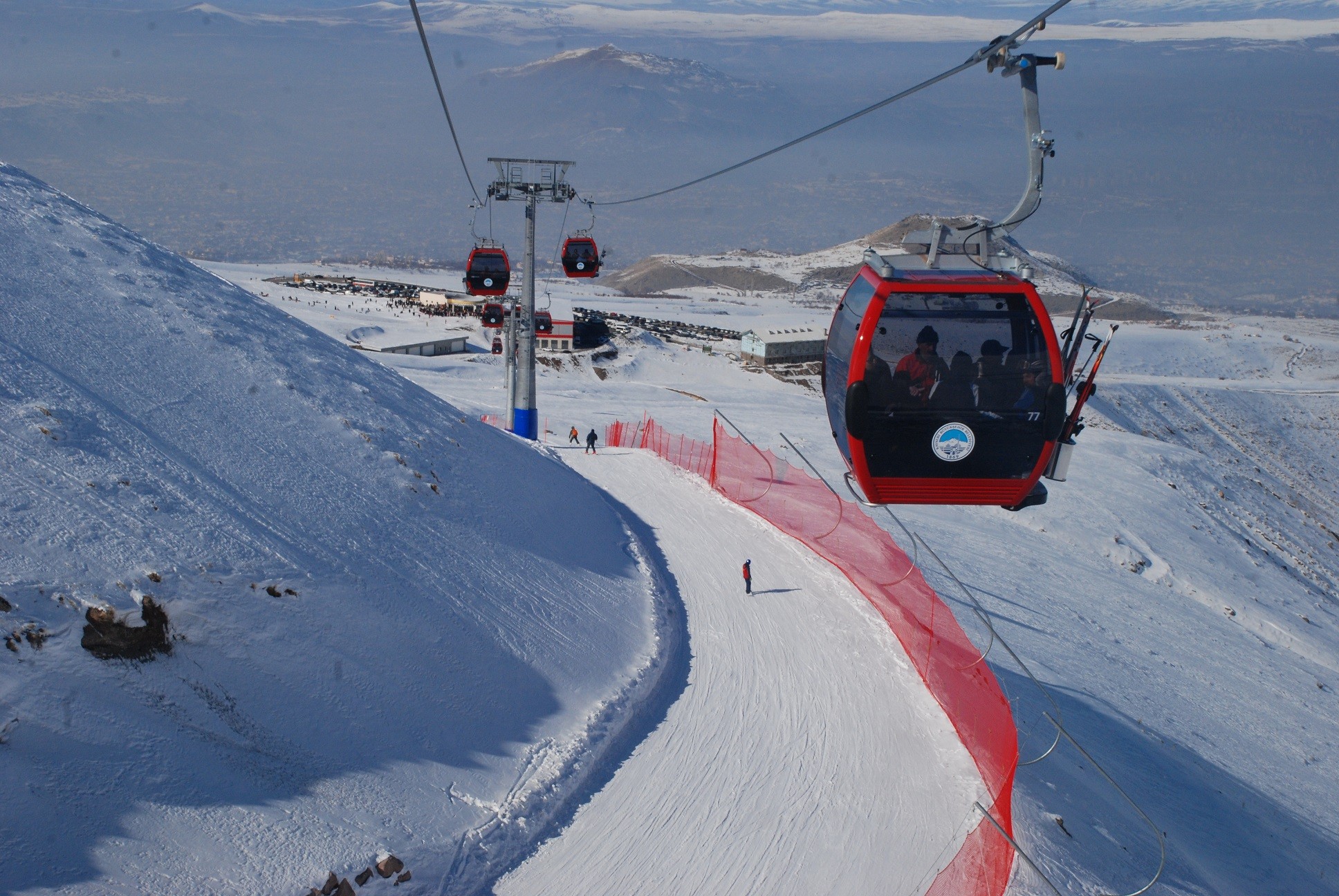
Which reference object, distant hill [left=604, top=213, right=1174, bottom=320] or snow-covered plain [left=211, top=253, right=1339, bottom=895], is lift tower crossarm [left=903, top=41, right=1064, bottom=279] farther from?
distant hill [left=604, top=213, right=1174, bottom=320]

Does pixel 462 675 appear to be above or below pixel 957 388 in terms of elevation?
below

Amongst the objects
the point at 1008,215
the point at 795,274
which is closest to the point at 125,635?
the point at 1008,215

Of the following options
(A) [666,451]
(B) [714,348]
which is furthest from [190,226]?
(A) [666,451]

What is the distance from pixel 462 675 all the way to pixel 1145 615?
17138 millimetres

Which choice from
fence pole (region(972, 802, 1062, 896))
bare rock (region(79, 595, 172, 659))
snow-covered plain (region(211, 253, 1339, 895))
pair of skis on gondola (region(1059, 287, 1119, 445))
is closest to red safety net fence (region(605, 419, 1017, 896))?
fence pole (region(972, 802, 1062, 896))

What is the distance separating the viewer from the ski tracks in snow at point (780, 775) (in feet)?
28.3

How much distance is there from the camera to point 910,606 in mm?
13625

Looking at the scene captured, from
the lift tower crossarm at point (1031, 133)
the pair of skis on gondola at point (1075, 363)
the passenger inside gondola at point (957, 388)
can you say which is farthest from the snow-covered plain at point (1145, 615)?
the lift tower crossarm at point (1031, 133)

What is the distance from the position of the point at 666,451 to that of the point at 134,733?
54.5 ft

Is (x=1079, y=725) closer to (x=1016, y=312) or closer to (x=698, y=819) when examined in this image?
(x=698, y=819)

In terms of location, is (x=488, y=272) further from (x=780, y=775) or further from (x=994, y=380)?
(x=994, y=380)

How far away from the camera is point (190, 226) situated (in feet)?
612

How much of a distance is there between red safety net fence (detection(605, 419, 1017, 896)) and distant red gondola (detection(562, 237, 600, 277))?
518cm

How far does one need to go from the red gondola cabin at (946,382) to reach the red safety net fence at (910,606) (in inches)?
138
